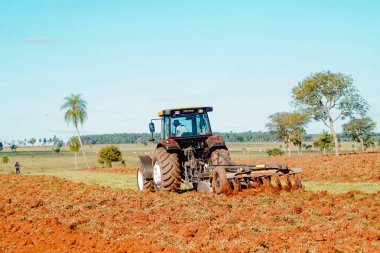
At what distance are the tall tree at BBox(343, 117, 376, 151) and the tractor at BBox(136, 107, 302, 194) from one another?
6337cm

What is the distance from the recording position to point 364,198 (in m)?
11.4

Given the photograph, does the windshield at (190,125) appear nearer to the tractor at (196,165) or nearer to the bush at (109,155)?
the tractor at (196,165)

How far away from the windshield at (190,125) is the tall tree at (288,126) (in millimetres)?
51744

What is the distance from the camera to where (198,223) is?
28.0 ft

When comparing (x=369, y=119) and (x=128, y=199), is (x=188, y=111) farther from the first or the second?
(x=369, y=119)

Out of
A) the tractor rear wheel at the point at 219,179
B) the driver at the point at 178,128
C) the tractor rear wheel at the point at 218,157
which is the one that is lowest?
the tractor rear wheel at the point at 219,179

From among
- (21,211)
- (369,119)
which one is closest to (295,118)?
(369,119)

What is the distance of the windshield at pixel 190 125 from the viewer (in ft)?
46.6

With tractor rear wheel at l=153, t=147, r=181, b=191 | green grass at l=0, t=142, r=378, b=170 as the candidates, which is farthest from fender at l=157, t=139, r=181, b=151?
green grass at l=0, t=142, r=378, b=170

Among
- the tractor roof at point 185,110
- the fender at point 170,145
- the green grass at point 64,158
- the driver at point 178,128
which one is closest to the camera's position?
the fender at point 170,145

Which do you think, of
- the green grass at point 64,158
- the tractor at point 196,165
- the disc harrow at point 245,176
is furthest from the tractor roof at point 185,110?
the green grass at point 64,158

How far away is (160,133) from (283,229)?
302 inches

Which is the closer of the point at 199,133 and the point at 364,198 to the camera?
the point at 364,198

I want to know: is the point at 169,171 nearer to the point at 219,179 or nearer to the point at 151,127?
the point at 151,127
